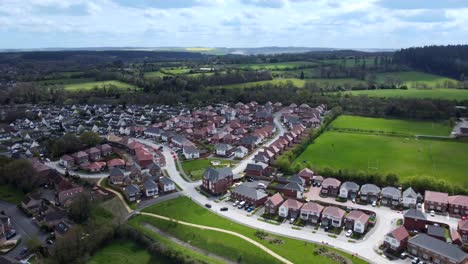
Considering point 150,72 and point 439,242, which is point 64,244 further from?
point 150,72

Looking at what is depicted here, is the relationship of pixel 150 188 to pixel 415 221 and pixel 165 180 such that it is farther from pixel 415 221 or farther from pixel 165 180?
pixel 415 221

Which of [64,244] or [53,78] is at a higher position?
[53,78]

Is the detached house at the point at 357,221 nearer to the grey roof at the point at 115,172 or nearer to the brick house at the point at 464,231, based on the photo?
the brick house at the point at 464,231

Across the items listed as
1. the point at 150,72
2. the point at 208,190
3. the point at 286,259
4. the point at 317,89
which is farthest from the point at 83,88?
the point at 286,259

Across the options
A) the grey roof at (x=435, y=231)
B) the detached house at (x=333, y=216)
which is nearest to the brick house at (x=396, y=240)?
the grey roof at (x=435, y=231)

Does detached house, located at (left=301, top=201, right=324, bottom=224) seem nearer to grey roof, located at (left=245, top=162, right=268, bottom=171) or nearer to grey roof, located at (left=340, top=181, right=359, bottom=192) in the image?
grey roof, located at (left=340, top=181, right=359, bottom=192)

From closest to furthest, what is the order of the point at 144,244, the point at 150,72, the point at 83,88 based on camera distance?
the point at 144,244 → the point at 83,88 → the point at 150,72

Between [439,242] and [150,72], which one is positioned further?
[150,72]
